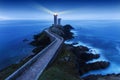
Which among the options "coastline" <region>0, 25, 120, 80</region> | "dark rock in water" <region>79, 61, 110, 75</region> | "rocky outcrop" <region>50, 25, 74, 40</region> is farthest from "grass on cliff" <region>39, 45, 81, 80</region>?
"rocky outcrop" <region>50, 25, 74, 40</region>

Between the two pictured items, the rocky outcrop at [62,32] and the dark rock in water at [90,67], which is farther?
the rocky outcrop at [62,32]

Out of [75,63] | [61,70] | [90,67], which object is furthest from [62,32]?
[61,70]

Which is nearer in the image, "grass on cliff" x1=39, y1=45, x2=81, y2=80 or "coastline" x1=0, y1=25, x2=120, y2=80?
"grass on cliff" x1=39, y1=45, x2=81, y2=80

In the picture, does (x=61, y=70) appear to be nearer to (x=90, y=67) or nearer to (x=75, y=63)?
(x=75, y=63)

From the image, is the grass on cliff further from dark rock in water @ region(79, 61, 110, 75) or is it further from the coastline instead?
dark rock in water @ region(79, 61, 110, 75)

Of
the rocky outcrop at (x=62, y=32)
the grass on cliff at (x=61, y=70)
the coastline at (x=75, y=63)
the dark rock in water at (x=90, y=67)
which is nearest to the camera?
the grass on cliff at (x=61, y=70)

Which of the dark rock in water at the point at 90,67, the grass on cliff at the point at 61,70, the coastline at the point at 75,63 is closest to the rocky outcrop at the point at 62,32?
the coastline at the point at 75,63

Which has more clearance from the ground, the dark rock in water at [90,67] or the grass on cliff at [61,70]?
the grass on cliff at [61,70]

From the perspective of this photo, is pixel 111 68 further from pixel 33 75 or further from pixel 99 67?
pixel 33 75

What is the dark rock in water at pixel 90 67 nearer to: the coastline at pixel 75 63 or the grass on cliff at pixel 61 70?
the coastline at pixel 75 63
